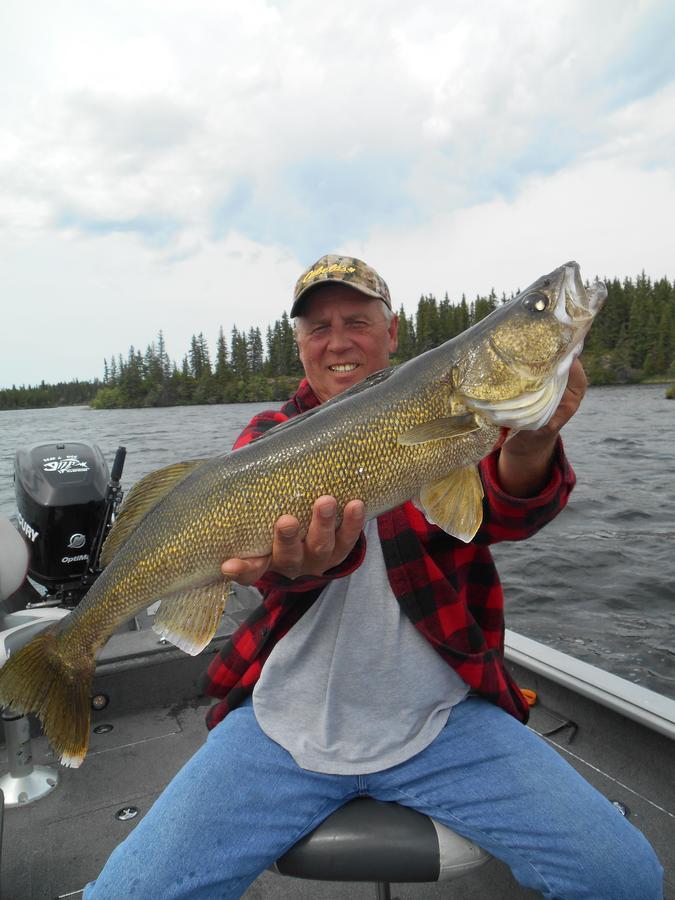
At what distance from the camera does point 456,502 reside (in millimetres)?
2418

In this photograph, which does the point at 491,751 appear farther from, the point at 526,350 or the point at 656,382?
the point at 656,382

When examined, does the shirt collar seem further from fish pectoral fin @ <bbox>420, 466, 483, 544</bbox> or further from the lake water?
the lake water

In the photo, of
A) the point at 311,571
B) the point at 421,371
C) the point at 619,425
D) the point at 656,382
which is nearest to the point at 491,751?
the point at 311,571

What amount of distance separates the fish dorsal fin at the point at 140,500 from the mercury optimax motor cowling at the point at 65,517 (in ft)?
8.03

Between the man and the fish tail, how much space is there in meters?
0.45

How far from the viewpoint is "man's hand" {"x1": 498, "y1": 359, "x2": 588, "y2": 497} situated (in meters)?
2.45

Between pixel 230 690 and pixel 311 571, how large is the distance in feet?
2.75

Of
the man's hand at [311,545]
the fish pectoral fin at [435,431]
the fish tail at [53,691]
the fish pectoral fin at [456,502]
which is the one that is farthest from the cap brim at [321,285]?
the fish tail at [53,691]

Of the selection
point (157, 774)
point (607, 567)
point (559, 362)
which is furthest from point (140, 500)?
point (607, 567)

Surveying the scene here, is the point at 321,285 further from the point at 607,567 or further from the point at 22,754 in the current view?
the point at 607,567

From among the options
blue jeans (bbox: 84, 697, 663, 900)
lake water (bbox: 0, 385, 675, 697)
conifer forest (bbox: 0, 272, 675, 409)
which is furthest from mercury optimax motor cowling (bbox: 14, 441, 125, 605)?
conifer forest (bbox: 0, 272, 675, 409)

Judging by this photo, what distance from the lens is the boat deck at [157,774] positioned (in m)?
3.06

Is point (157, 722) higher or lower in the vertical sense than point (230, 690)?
lower

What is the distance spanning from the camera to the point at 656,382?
63656 mm
